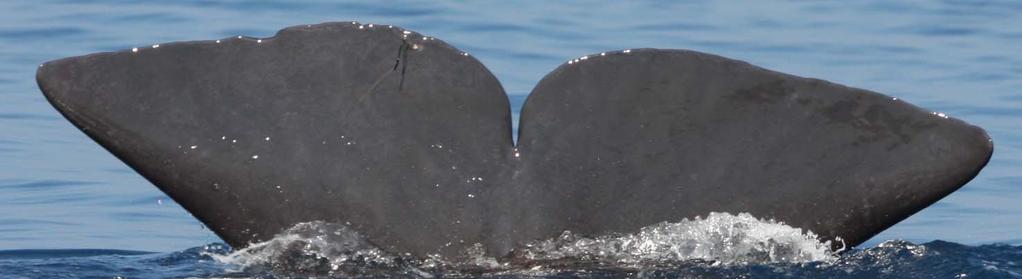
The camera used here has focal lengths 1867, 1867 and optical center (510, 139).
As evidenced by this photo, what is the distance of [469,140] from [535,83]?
7611 millimetres

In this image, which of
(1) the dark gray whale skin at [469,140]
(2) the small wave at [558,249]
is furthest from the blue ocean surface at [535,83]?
(1) the dark gray whale skin at [469,140]

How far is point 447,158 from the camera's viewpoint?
459 cm

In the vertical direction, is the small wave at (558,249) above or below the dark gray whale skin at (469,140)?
below

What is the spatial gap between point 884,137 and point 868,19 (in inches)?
464

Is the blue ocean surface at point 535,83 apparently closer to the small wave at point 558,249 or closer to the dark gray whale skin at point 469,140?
the small wave at point 558,249

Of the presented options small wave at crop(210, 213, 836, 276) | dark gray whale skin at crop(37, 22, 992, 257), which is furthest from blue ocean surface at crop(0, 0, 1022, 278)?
dark gray whale skin at crop(37, 22, 992, 257)

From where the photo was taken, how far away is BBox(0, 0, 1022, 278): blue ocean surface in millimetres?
4922

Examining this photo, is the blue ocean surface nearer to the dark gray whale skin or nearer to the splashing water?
the splashing water

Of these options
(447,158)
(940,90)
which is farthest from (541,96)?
(940,90)

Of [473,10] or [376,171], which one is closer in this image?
[376,171]

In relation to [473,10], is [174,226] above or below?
below

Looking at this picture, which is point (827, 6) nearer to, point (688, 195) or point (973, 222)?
point (973, 222)

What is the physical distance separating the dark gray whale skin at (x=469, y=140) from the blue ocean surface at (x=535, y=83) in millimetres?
123

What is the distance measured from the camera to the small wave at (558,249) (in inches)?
179
